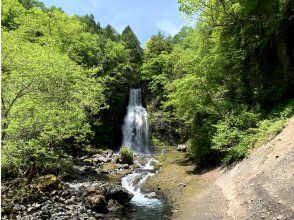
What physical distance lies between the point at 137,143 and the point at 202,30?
20.2m

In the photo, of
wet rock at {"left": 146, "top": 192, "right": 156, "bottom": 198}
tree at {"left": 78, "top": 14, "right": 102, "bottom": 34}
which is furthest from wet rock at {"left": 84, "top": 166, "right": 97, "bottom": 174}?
tree at {"left": 78, "top": 14, "right": 102, "bottom": 34}

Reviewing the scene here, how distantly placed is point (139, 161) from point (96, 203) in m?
17.7

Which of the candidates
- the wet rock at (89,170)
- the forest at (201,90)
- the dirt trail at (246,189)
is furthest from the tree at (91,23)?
the dirt trail at (246,189)

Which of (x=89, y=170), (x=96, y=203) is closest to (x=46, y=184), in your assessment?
(x=96, y=203)

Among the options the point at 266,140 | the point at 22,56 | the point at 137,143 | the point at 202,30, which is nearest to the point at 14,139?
the point at 22,56

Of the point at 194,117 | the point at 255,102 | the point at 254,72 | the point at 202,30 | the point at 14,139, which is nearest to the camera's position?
the point at 14,139

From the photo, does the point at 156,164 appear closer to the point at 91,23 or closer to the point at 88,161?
the point at 88,161

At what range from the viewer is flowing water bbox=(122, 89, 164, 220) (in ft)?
64.8

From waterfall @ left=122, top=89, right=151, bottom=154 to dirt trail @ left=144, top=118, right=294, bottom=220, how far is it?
20334mm

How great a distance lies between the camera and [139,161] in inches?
1436

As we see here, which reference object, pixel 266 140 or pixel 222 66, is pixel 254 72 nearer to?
pixel 222 66

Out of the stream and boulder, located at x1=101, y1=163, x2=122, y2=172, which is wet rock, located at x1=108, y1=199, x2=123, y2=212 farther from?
boulder, located at x1=101, y1=163, x2=122, y2=172

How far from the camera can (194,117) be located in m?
28.2

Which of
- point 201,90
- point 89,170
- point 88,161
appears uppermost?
point 201,90
